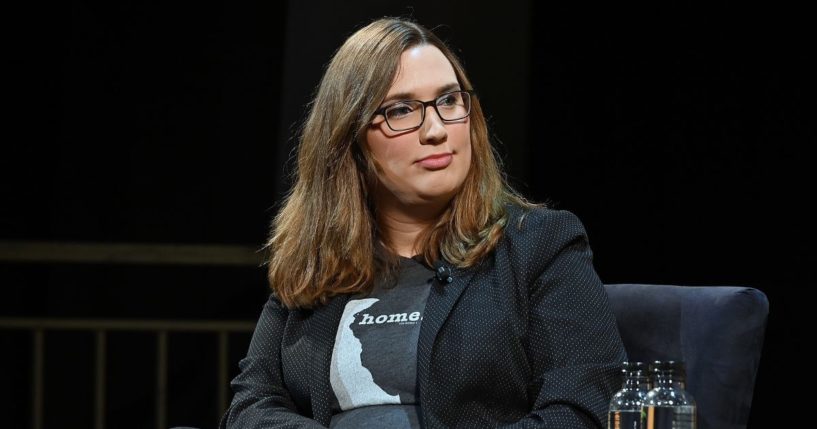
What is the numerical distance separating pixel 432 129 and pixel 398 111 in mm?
78

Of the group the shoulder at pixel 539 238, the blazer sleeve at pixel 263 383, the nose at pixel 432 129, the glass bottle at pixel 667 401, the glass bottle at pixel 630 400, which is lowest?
the blazer sleeve at pixel 263 383

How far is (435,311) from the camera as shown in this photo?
1851 millimetres

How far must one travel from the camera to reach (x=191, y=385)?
395 centimetres

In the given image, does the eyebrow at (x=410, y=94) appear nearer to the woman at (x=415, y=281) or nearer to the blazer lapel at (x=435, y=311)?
the woman at (x=415, y=281)

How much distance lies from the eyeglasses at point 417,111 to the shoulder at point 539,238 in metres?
0.21

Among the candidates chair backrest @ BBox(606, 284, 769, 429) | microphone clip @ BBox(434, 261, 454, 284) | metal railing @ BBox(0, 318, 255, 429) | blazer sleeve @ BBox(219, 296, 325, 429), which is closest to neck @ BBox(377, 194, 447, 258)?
microphone clip @ BBox(434, 261, 454, 284)

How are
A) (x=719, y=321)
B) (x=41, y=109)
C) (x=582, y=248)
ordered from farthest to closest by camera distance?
(x=41, y=109) < (x=582, y=248) < (x=719, y=321)

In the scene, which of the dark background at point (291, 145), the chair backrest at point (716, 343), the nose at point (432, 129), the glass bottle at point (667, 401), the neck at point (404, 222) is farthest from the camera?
the dark background at point (291, 145)

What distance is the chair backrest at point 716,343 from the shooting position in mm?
1696

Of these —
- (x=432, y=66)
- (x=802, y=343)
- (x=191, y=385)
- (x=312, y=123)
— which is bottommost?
(x=191, y=385)

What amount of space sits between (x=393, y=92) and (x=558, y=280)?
0.43m

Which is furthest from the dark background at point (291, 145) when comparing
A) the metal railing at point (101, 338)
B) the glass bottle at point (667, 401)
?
the glass bottle at point (667, 401)

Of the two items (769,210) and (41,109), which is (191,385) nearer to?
(41,109)

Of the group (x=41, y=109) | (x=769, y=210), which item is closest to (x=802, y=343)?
(x=769, y=210)
